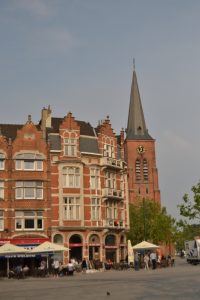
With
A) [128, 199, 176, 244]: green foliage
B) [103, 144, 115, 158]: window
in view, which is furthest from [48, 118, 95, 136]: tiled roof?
[128, 199, 176, 244]: green foliage

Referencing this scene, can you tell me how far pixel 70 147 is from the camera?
56.1m

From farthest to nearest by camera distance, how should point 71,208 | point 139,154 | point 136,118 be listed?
point 136,118, point 139,154, point 71,208

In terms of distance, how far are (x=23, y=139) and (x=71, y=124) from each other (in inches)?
234

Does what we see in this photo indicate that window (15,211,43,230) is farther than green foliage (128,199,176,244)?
No

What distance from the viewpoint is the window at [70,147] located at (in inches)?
2196

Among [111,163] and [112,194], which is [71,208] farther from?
[111,163]

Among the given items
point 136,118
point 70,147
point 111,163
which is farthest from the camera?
point 136,118

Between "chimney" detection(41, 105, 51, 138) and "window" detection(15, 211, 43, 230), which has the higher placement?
"chimney" detection(41, 105, 51, 138)

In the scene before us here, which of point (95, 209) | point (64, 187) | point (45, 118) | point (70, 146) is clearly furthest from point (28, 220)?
point (45, 118)

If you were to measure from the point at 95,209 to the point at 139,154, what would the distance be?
60736mm

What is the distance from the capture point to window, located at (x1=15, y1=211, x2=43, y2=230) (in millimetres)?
51906

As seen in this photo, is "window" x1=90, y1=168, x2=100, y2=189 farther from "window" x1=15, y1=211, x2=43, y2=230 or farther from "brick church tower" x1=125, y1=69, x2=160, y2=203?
"brick church tower" x1=125, y1=69, x2=160, y2=203

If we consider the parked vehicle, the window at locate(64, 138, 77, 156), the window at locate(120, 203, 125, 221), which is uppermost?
the window at locate(64, 138, 77, 156)

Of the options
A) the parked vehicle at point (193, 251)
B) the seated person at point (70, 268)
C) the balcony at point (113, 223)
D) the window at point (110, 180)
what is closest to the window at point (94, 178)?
the window at point (110, 180)
